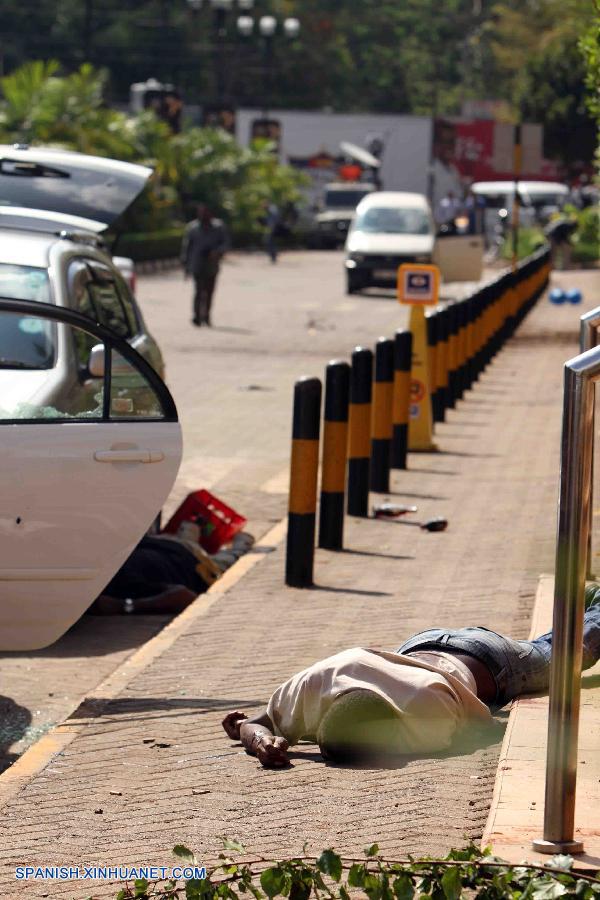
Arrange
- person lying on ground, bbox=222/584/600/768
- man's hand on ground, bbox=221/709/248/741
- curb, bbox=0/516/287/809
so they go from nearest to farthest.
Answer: person lying on ground, bbox=222/584/600/768
curb, bbox=0/516/287/809
man's hand on ground, bbox=221/709/248/741

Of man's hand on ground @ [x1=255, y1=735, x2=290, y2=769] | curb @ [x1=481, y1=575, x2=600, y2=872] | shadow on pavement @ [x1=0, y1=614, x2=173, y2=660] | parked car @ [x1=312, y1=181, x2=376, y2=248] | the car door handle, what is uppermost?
the car door handle

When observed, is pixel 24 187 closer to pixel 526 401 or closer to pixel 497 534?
pixel 497 534

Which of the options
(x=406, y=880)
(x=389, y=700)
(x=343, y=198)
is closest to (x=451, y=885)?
(x=406, y=880)

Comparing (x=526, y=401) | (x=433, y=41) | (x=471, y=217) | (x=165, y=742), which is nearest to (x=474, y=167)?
(x=471, y=217)

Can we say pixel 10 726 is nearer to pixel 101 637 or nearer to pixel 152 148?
pixel 101 637

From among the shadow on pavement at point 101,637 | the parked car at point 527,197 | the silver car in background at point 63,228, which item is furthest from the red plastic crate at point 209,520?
the parked car at point 527,197

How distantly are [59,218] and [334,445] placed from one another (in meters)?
2.30

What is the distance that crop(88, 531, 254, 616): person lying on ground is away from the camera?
898 centimetres

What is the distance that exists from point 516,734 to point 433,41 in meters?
115

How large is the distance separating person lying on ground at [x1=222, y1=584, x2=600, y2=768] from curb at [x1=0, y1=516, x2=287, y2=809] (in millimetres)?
664

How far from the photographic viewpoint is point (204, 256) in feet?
88.7

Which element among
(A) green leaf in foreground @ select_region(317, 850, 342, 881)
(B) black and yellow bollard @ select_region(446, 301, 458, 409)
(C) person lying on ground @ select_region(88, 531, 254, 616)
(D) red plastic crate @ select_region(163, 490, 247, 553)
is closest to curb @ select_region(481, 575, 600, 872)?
(A) green leaf in foreground @ select_region(317, 850, 342, 881)

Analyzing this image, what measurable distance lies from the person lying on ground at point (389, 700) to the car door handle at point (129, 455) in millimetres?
1325

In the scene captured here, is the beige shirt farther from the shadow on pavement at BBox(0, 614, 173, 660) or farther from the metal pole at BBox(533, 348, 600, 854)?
the shadow on pavement at BBox(0, 614, 173, 660)
